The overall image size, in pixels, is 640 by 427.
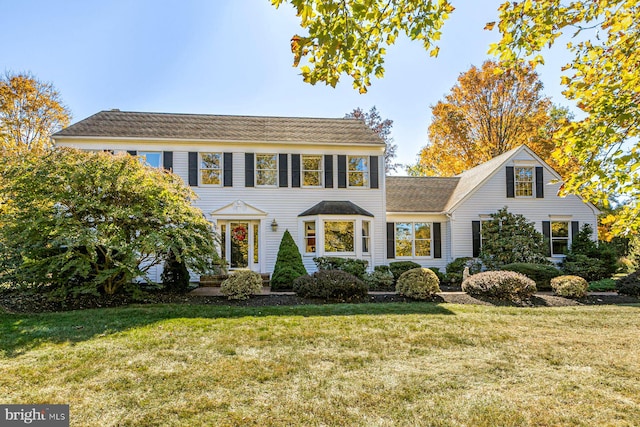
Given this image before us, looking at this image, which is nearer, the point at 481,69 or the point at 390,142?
the point at 481,69

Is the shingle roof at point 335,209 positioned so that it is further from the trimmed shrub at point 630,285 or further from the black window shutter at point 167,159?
the trimmed shrub at point 630,285

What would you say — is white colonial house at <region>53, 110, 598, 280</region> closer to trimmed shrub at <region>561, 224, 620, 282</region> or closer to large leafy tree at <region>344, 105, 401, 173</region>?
trimmed shrub at <region>561, 224, 620, 282</region>

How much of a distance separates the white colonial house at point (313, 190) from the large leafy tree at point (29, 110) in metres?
9.45

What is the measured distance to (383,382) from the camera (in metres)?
4.36

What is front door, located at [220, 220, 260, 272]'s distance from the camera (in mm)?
14891

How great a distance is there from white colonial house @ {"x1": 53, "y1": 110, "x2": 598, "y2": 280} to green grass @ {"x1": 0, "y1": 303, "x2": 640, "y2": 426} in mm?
7222

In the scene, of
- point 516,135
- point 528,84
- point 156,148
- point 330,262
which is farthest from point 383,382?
point 528,84

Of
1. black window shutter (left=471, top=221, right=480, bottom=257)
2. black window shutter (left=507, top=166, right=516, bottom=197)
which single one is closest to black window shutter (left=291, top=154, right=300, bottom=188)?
black window shutter (left=471, top=221, right=480, bottom=257)

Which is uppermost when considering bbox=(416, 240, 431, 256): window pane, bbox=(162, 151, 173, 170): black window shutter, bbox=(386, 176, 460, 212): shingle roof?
bbox=(162, 151, 173, 170): black window shutter

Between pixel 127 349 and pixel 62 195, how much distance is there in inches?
195

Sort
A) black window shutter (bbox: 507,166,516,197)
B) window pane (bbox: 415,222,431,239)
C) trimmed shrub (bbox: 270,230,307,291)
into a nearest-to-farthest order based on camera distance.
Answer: trimmed shrub (bbox: 270,230,307,291) < black window shutter (bbox: 507,166,516,197) < window pane (bbox: 415,222,431,239)

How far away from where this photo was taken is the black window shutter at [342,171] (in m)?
15.7

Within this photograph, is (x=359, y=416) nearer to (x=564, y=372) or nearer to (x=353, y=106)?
(x=564, y=372)

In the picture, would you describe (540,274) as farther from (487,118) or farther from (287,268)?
(487,118)
